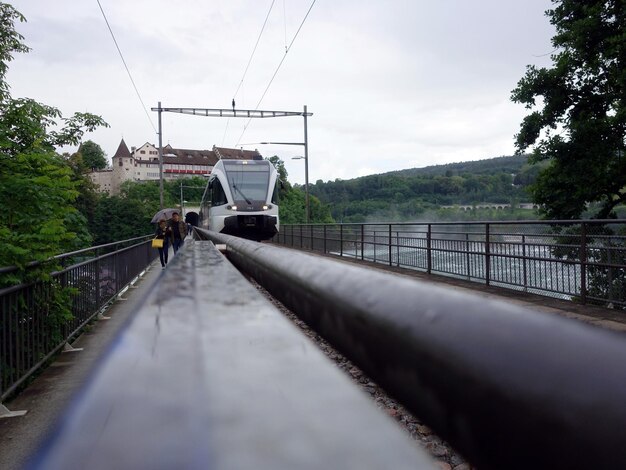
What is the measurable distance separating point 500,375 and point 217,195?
71.9 feet

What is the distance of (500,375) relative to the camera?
0.67m

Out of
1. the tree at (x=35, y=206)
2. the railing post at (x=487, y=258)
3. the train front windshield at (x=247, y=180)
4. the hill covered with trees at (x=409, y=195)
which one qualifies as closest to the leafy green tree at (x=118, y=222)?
the hill covered with trees at (x=409, y=195)

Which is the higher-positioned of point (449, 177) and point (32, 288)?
point (449, 177)

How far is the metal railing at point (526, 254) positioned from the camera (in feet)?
26.0

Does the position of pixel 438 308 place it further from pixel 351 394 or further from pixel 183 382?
pixel 183 382

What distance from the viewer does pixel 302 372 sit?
1104mm

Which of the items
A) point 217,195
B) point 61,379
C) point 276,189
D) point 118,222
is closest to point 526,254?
point 61,379

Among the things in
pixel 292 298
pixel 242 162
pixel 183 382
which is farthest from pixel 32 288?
pixel 242 162

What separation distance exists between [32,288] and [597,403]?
593cm

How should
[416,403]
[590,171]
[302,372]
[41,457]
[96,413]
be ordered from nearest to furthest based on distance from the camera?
[41,457] < [96,413] < [416,403] < [302,372] < [590,171]

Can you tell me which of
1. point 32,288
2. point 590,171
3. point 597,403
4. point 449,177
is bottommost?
point 32,288

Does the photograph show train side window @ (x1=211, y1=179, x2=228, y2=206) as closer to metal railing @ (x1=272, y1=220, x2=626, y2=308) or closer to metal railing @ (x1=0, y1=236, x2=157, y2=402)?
metal railing @ (x1=272, y1=220, x2=626, y2=308)

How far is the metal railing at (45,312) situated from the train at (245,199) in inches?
453

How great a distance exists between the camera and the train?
2117 centimetres
